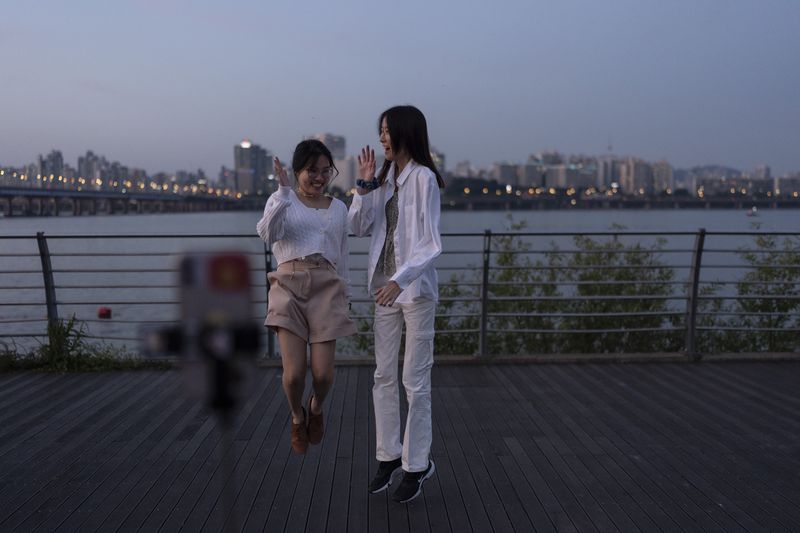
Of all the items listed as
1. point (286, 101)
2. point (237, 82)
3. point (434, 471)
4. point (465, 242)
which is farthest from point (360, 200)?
point (286, 101)

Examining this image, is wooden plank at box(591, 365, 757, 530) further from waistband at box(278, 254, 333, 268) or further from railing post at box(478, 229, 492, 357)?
waistband at box(278, 254, 333, 268)

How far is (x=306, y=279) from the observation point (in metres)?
3.49

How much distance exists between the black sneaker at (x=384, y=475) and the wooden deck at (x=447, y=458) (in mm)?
58

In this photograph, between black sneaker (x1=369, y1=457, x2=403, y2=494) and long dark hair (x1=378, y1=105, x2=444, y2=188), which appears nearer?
long dark hair (x1=378, y1=105, x2=444, y2=188)

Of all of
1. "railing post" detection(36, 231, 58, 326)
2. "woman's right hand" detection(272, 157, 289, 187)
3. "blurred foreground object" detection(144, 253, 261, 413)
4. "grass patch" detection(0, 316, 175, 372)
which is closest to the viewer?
"blurred foreground object" detection(144, 253, 261, 413)

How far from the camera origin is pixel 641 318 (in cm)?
847

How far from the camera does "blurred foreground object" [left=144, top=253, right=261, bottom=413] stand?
161cm

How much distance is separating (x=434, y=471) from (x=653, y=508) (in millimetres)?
1061

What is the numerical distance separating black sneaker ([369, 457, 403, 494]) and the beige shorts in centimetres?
64

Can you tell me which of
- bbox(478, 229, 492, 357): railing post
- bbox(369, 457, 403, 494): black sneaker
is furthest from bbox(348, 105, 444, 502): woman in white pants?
bbox(478, 229, 492, 357): railing post

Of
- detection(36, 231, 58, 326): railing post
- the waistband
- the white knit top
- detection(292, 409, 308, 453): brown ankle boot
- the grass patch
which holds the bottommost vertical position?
the grass patch

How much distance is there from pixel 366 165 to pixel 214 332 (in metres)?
1.94

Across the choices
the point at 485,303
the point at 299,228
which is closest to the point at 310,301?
the point at 299,228

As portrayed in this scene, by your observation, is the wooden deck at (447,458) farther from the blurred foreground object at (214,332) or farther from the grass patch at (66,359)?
the blurred foreground object at (214,332)
